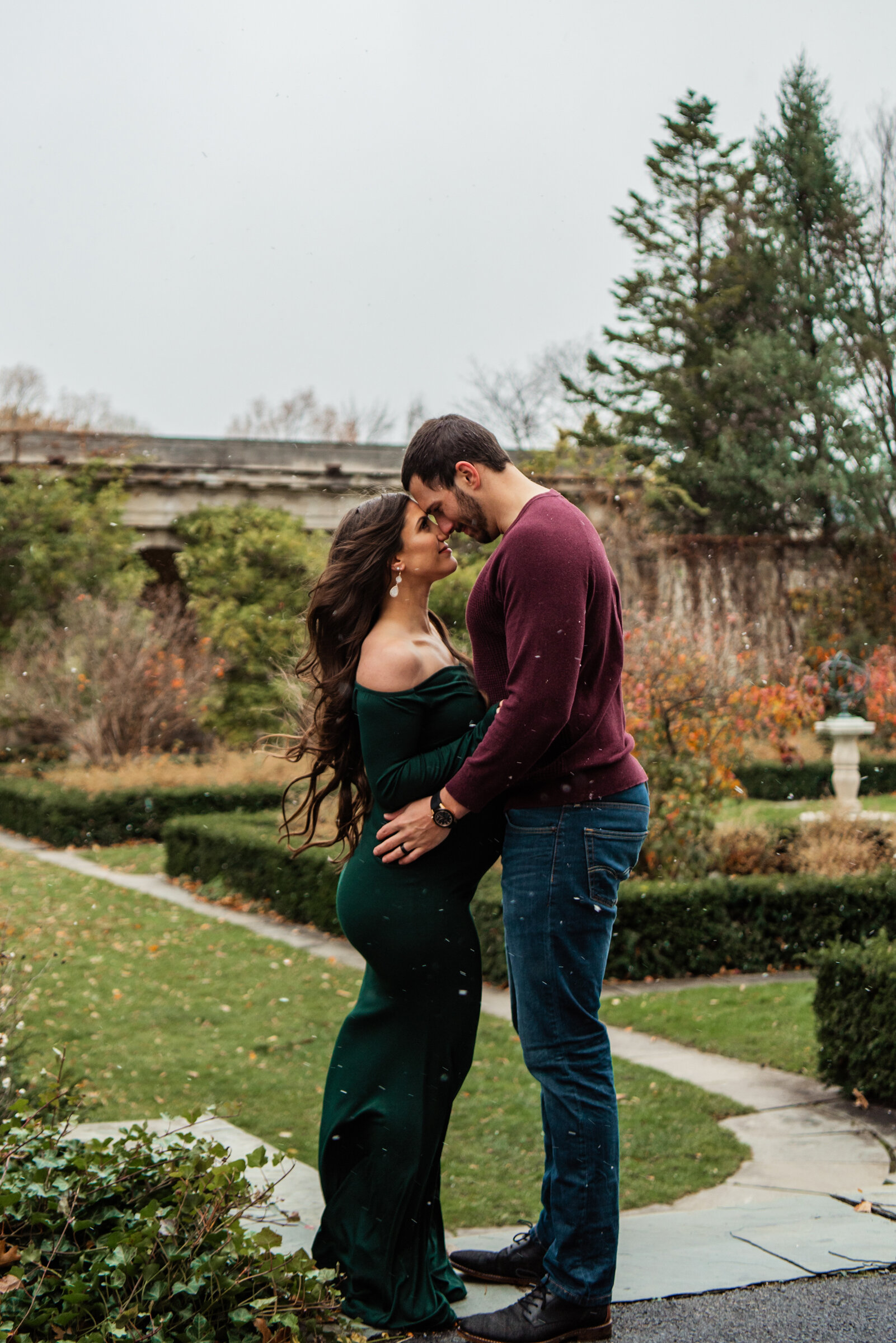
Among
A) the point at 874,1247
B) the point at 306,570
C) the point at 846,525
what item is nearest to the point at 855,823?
the point at 874,1247

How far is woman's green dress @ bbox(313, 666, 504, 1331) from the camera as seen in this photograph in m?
2.39

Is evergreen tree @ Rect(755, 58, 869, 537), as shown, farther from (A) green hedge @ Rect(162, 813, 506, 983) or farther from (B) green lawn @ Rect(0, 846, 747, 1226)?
(B) green lawn @ Rect(0, 846, 747, 1226)

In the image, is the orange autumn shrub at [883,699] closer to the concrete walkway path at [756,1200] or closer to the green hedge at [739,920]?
the green hedge at [739,920]

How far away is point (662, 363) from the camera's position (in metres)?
23.5

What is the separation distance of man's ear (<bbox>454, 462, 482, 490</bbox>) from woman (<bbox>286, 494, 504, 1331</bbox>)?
0.56ft

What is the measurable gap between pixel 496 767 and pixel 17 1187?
1.26 metres

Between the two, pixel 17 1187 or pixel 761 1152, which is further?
pixel 761 1152

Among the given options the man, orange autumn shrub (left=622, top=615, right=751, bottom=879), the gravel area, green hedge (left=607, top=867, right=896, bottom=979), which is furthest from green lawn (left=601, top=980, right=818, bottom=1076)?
the man

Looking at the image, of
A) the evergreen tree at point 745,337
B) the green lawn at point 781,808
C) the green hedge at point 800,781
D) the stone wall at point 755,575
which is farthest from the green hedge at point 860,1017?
the evergreen tree at point 745,337

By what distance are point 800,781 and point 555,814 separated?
42.0ft

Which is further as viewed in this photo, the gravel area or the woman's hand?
the woman's hand

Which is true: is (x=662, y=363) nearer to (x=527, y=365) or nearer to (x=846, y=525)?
(x=527, y=365)

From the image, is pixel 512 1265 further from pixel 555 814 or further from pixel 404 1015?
pixel 555 814

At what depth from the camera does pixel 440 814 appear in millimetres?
2357
